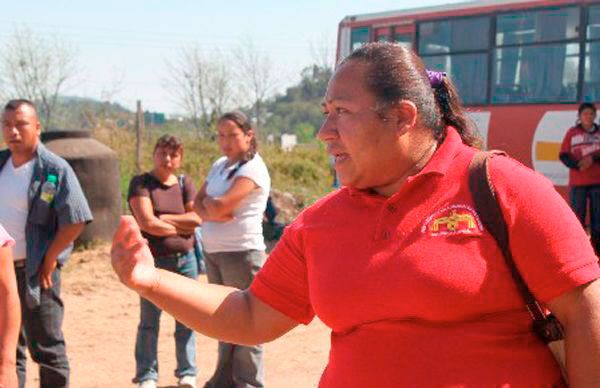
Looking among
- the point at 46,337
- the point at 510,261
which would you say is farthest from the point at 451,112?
the point at 46,337

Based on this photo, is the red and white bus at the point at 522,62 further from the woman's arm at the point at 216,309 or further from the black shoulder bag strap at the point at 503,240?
the black shoulder bag strap at the point at 503,240

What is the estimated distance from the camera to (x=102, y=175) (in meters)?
12.9

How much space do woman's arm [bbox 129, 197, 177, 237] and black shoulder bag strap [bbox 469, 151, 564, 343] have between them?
13.4ft

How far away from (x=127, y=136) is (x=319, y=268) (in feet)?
58.5

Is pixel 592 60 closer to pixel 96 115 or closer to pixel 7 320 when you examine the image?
pixel 7 320

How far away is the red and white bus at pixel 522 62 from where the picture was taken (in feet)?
39.9

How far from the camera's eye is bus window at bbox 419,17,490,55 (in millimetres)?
13128

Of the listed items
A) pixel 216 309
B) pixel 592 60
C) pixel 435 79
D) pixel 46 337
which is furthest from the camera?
pixel 592 60

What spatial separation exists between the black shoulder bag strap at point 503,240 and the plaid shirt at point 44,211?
371 cm

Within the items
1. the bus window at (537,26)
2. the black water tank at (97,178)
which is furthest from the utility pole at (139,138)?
the bus window at (537,26)

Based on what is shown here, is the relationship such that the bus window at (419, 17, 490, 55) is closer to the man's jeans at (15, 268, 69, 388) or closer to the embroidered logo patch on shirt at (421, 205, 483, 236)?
the man's jeans at (15, 268, 69, 388)

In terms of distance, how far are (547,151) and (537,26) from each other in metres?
1.76

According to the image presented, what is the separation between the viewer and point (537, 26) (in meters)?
12.5

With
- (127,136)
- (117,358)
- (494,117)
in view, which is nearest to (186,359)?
(117,358)
